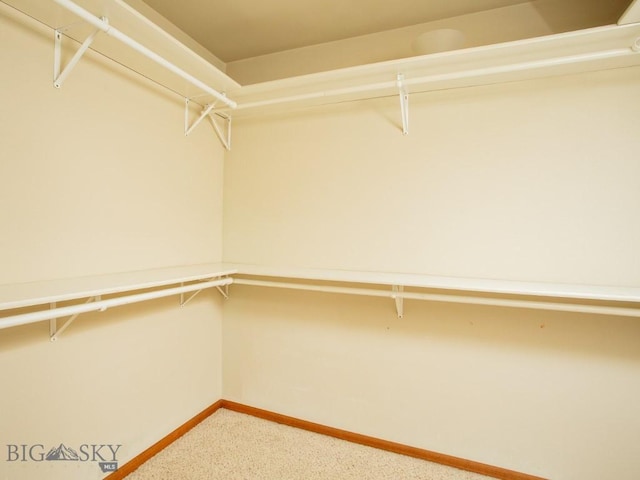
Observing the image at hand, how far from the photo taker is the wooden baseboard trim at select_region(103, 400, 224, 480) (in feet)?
5.21

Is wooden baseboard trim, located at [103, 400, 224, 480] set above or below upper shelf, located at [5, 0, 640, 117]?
below

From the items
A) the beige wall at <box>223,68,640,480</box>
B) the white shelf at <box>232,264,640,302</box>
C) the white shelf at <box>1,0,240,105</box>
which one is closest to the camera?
the white shelf at <box>1,0,240,105</box>

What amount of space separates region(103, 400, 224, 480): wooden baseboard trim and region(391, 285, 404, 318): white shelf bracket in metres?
1.46

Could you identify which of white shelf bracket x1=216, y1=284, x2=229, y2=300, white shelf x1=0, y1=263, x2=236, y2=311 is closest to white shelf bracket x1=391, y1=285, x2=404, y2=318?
white shelf x1=0, y1=263, x2=236, y2=311

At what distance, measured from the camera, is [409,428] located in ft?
5.96

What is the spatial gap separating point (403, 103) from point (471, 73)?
1.12 feet

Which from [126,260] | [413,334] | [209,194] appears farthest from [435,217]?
[126,260]

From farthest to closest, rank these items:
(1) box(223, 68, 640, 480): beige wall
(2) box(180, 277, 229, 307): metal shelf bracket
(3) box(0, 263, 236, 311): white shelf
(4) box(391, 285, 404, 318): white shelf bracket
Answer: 1. (2) box(180, 277, 229, 307): metal shelf bracket
2. (4) box(391, 285, 404, 318): white shelf bracket
3. (1) box(223, 68, 640, 480): beige wall
4. (3) box(0, 263, 236, 311): white shelf

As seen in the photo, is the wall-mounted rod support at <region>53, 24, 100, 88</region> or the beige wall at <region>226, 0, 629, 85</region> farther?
the beige wall at <region>226, 0, 629, 85</region>

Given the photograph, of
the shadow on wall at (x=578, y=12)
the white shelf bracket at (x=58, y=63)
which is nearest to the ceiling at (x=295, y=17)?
the shadow on wall at (x=578, y=12)

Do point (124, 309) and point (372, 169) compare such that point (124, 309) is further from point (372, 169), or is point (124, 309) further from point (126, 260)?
point (372, 169)

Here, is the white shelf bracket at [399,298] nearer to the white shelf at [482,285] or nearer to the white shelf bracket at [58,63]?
the white shelf at [482,285]

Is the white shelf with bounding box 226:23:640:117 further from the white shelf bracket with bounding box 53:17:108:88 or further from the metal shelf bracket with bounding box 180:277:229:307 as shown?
the metal shelf bracket with bounding box 180:277:229:307

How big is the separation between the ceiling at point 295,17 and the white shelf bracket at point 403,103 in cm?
47
